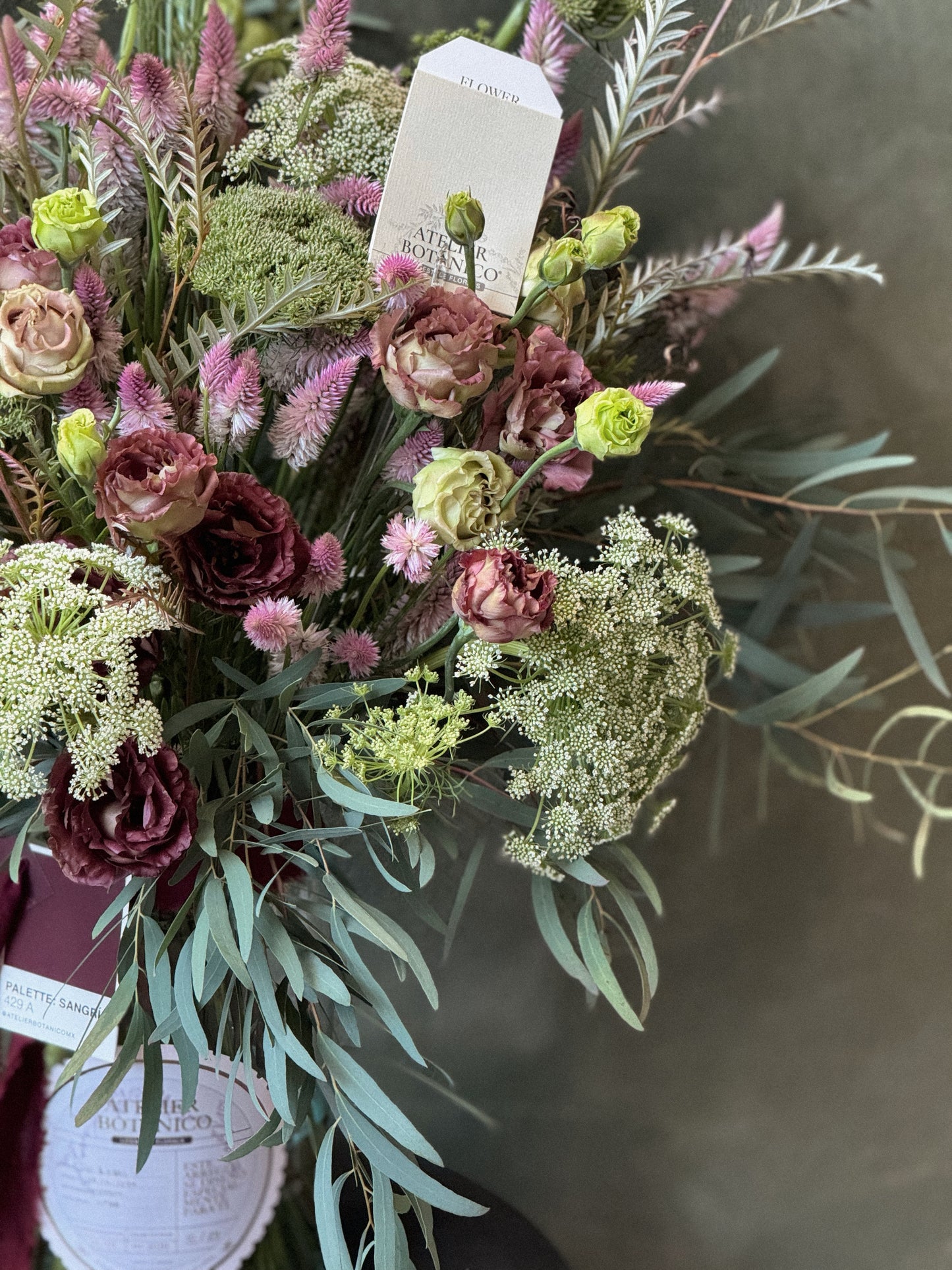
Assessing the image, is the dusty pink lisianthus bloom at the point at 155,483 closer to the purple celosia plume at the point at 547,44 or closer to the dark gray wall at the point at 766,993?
the purple celosia plume at the point at 547,44

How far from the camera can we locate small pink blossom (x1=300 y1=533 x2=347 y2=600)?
0.51 m

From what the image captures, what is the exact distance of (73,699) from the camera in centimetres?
44

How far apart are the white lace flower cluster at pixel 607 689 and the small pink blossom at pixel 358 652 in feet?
0.23

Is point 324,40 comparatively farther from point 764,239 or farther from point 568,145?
point 764,239

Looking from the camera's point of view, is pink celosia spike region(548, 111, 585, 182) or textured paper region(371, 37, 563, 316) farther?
pink celosia spike region(548, 111, 585, 182)

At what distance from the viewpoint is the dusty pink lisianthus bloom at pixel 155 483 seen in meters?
0.45

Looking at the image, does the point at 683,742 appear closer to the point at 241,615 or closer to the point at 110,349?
the point at 241,615

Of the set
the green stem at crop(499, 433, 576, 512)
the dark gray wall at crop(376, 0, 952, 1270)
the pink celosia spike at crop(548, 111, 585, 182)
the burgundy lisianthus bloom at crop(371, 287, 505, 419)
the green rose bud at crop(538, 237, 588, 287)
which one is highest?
the pink celosia spike at crop(548, 111, 585, 182)

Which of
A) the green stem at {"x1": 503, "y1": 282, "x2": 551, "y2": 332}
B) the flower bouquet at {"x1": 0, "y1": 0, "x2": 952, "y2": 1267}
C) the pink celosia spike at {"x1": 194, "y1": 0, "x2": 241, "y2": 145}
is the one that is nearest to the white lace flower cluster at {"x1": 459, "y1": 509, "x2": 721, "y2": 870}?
the flower bouquet at {"x1": 0, "y1": 0, "x2": 952, "y2": 1267}

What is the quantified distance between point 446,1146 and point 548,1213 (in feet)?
0.37

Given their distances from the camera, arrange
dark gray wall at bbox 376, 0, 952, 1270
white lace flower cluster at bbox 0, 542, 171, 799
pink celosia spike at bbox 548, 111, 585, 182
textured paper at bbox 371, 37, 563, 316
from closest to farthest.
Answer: white lace flower cluster at bbox 0, 542, 171, 799 → textured paper at bbox 371, 37, 563, 316 → pink celosia spike at bbox 548, 111, 585, 182 → dark gray wall at bbox 376, 0, 952, 1270

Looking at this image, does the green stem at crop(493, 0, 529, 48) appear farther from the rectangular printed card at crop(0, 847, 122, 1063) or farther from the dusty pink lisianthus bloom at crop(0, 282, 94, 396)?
the rectangular printed card at crop(0, 847, 122, 1063)

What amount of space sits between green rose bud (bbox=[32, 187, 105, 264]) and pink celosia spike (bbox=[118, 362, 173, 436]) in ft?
0.19

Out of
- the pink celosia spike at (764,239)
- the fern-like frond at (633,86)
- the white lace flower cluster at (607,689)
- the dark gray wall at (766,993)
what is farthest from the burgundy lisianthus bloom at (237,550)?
the dark gray wall at (766,993)
